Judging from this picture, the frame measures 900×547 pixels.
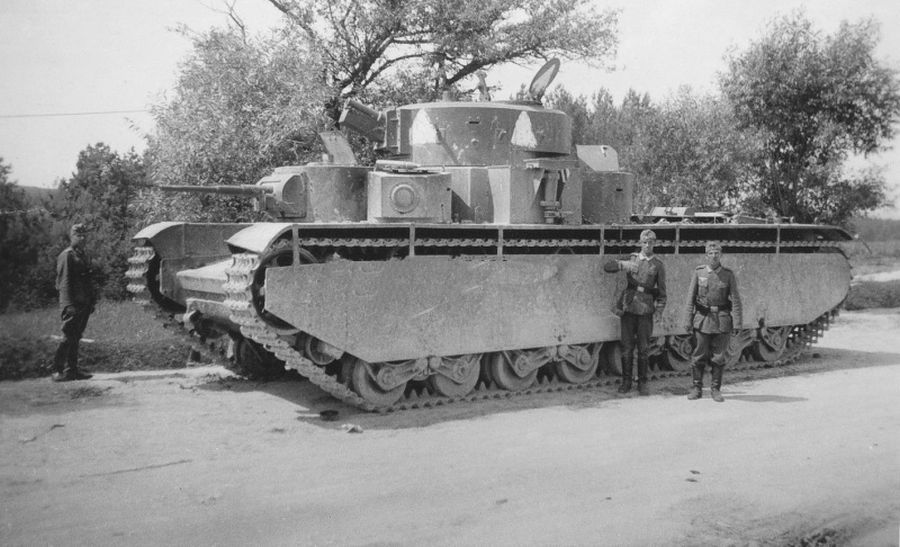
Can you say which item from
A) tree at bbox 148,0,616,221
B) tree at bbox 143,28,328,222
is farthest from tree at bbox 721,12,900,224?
tree at bbox 143,28,328,222

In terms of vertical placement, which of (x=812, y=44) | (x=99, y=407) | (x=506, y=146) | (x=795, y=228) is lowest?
(x=99, y=407)

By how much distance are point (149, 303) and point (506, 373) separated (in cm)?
451

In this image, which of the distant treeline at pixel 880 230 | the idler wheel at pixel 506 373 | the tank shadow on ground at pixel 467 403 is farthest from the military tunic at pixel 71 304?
the distant treeline at pixel 880 230

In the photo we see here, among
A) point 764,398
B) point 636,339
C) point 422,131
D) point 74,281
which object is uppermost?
point 422,131

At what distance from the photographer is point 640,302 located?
9.99 meters

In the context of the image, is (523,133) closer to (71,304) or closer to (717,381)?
(717,381)

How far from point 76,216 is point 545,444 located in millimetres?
14248

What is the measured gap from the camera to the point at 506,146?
1037 cm

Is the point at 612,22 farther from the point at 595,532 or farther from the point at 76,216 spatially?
the point at 595,532

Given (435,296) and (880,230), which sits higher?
(880,230)

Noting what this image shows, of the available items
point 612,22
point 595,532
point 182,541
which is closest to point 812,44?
point 612,22

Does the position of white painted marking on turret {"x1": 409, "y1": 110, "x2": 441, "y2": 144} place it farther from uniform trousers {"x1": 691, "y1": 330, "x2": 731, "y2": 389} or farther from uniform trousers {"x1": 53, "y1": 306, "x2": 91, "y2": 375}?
uniform trousers {"x1": 53, "y1": 306, "x2": 91, "y2": 375}

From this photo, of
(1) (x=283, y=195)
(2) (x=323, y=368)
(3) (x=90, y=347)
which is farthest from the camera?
(3) (x=90, y=347)

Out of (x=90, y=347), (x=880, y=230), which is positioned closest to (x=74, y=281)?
(x=90, y=347)
